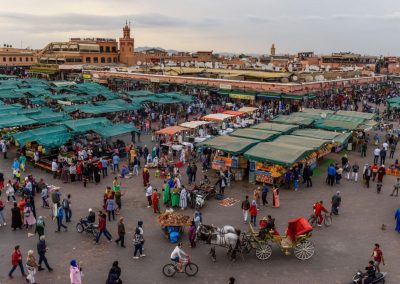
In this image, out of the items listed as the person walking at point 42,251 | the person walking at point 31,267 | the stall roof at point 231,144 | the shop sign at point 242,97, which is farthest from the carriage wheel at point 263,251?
the shop sign at point 242,97

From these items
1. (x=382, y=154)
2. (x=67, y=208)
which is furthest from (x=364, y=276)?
(x=382, y=154)

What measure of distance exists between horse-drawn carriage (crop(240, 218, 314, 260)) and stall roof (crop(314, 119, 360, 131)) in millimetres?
14839

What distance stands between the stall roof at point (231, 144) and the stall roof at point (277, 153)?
0.46 m

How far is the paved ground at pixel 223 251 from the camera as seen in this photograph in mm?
10766

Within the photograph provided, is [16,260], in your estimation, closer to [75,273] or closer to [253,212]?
[75,273]

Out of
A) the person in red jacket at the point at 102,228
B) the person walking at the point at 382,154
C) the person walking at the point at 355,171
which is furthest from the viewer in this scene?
the person walking at the point at 382,154

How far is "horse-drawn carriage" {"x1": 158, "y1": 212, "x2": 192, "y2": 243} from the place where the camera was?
41.5 ft

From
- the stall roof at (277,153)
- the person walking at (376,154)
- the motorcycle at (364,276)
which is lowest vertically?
the motorcycle at (364,276)

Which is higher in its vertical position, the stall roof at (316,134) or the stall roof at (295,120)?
the stall roof at (295,120)

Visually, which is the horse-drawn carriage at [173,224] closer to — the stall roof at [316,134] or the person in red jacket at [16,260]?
the person in red jacket at [16,260]

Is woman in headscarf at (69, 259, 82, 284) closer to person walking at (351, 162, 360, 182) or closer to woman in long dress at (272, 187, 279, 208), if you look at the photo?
woman in long dress at (272, 187, 279, 208)

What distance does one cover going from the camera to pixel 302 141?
66.9 feet

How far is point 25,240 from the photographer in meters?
12.8

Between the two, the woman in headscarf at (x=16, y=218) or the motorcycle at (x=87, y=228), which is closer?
the motorcycle at (x=87, y=228)
